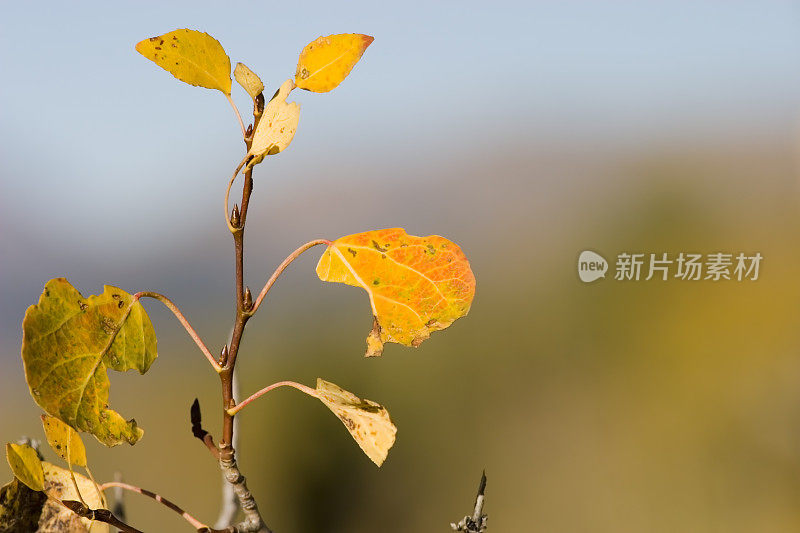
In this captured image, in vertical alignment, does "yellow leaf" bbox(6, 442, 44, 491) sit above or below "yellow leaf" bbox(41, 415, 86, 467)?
below

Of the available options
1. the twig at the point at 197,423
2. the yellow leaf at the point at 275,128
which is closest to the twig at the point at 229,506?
the twig at the point at 197,423

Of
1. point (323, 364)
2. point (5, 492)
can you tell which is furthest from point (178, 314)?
point (323, 364)

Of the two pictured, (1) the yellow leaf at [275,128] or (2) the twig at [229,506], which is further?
(2) the twig at [229,506]

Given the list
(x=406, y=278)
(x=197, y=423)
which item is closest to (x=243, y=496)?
(x=197, y=423)

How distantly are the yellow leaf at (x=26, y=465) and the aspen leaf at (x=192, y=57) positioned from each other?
199mm

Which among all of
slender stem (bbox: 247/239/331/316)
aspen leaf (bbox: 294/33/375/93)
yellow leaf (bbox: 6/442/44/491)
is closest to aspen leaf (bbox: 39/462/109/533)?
yellow leaf (bbox: 6/442/44/491)

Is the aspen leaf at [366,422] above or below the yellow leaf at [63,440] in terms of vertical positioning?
above

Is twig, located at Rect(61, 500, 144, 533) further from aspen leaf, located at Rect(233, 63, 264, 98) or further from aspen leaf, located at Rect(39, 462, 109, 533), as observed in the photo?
aspen leaf, located at Rect(233, 63, 264, 98)

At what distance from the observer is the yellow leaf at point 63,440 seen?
0.31 metres

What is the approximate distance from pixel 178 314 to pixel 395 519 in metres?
0.97

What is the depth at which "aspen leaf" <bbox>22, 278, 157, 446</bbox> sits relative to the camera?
264 millimetres

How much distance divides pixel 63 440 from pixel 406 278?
0.63ft

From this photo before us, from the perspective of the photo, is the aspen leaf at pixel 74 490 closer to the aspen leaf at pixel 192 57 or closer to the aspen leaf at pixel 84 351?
the aspen leaf at pixel 84 351

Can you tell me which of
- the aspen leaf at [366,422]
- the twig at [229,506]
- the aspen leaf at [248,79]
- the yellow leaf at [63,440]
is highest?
the aspen leaf at [248,79]
